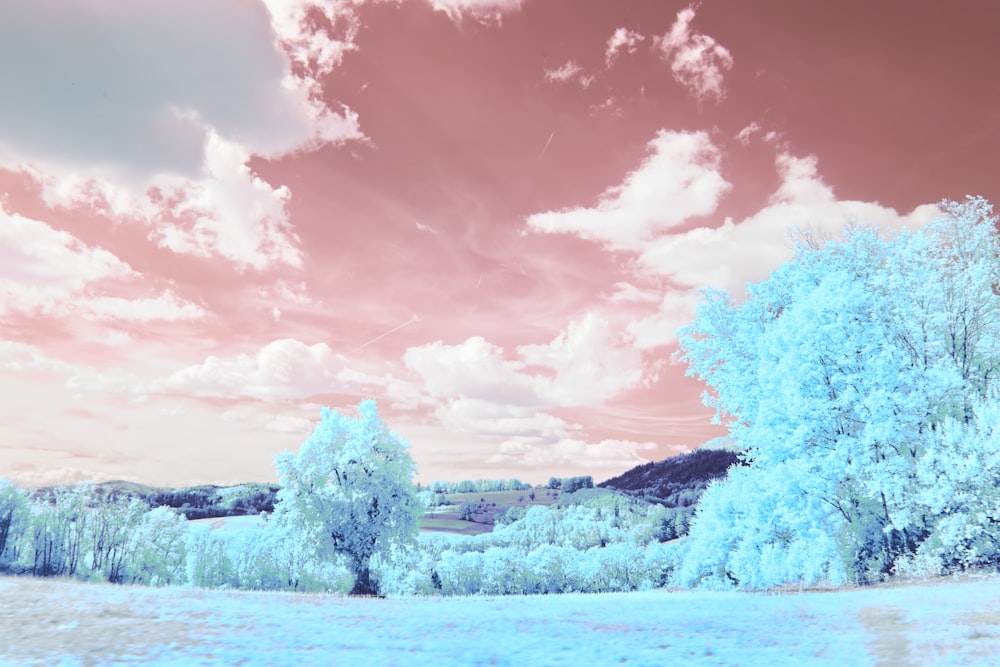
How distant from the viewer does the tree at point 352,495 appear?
41500 mm

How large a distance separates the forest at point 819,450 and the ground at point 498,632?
6630 mm

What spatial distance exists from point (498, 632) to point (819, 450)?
21.2 metres

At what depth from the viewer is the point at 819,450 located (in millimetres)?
30281

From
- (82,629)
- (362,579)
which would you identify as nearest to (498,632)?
(82,629)

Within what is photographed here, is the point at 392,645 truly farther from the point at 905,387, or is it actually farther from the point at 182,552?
the point at 182,552

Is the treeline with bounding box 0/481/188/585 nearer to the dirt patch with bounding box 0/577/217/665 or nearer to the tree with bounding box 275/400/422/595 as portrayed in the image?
the tree with bounding box 275/400/422/595

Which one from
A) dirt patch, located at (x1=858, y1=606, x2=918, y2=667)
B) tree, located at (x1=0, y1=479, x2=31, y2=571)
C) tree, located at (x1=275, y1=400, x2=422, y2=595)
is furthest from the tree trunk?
dirt patch, located at (x1=858, y1=606, x2=918, y2=667)

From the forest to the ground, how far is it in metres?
6.63

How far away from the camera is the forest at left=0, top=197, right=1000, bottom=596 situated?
2773 centimetres

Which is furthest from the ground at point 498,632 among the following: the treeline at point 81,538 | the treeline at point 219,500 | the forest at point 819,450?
the treeline at point 219,500

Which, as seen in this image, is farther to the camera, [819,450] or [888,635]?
[819,450]

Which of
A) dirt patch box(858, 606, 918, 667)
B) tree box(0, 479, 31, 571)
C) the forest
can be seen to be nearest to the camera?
dirt patch box(858, 606, 918, 667)

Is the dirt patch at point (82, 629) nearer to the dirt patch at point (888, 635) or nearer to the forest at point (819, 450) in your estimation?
the dirt patch at point (888, 635)

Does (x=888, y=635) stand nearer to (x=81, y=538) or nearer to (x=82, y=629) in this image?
(x=82, y=629)
